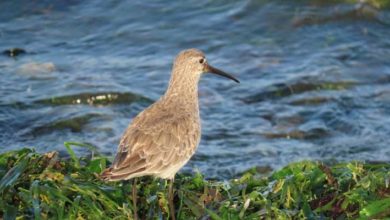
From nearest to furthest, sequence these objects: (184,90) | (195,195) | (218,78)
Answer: (195,195)
(184,90)
(218,78)

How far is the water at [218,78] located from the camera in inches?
361

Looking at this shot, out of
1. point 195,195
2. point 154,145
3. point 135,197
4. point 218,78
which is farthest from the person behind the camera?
point 218,78

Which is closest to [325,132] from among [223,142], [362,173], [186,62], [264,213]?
[223,142]

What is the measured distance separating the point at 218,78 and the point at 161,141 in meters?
5.09

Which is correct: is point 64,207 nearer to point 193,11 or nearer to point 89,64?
point 89,64

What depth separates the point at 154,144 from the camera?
573 centimetres

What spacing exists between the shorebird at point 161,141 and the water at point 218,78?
218cm

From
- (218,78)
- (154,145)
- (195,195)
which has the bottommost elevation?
(218,78)

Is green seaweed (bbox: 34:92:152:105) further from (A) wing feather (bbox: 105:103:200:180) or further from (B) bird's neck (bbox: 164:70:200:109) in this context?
(A) wing feather (bbox: 105:103:200:180)

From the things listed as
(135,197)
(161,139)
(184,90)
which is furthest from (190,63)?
(135,197)

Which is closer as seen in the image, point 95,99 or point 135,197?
point 135,197

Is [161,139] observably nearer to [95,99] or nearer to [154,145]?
[154,145]

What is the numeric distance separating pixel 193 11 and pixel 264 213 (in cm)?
790

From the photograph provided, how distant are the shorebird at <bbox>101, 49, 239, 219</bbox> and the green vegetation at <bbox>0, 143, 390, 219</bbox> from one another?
0.11 metres
